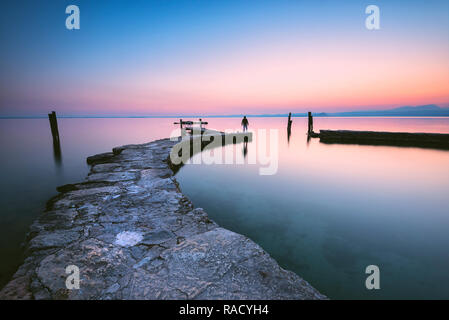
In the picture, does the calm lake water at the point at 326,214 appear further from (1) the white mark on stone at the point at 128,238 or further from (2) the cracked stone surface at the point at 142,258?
(1) the white mark on stone at the point at 128,238

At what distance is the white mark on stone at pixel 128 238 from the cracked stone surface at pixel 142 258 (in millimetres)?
12

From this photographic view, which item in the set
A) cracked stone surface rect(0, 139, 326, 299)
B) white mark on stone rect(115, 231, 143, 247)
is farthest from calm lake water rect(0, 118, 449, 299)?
white mark on stone rect(115, 231, 143, 247)

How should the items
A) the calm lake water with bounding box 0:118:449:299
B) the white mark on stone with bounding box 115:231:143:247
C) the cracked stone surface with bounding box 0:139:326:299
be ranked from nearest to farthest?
the cracked stone surface with bounding box 0:139:326:299 < the white mark on stone with bounding box 115:231:143:247 < the calm lake water with bounding box 0:118:449:299

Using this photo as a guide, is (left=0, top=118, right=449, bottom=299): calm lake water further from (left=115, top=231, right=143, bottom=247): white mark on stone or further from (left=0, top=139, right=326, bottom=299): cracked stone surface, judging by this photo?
(left=115, top=231, right=143, bottom=247): white mark on stone

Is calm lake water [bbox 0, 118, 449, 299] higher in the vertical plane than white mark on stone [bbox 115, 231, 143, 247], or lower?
lower

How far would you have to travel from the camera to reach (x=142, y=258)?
2.23 m

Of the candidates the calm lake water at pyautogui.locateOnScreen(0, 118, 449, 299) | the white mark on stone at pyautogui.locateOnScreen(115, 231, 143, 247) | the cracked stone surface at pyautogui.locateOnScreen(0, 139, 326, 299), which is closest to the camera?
the cracked stone surface at pyautogui.locateOnScreen(0, 139, 326, 299)

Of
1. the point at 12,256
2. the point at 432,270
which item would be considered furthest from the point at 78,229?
the point at 432,270

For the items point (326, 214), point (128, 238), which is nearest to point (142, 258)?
point (128, 238)

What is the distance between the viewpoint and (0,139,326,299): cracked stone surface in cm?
179

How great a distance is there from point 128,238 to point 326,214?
15.7 feet

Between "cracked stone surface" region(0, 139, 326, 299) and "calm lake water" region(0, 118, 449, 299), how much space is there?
92 centimetres

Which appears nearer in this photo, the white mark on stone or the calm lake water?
the white mark on stone

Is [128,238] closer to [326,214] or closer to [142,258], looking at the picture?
[142,258]
